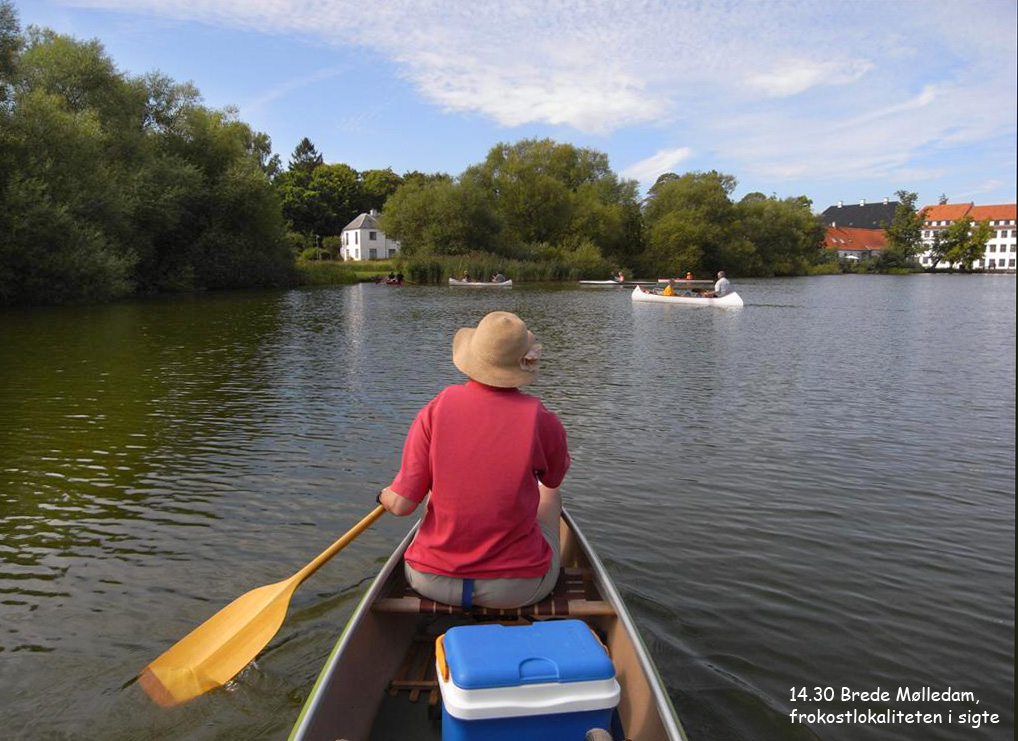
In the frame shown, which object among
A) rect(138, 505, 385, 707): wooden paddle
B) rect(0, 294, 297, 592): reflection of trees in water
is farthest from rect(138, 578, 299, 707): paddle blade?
rect(0, 294, 297, 592): reflection of trees in water

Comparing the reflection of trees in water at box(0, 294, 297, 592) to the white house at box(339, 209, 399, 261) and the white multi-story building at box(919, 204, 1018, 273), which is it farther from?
the white multi-story building at box(919, 204, 1018, 273)

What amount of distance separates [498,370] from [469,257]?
55756mm

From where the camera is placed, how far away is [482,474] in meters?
3.16

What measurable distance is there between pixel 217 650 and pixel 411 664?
3.98 ft

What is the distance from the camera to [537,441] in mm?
3209

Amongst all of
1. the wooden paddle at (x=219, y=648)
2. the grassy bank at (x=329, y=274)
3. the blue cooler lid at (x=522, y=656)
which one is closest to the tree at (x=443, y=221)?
the grassy bank at (x=329, y=274)

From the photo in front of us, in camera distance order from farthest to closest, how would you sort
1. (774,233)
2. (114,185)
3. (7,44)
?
1. (774,233)
2. (114,185)
3. (7,44)

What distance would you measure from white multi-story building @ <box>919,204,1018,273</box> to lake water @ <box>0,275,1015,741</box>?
133745 mm

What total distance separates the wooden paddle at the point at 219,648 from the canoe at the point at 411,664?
0.73 m

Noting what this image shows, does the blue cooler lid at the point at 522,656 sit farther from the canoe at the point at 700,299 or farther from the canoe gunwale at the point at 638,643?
the canoe at the point at 700,299

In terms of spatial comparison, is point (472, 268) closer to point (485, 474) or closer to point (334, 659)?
point (485, 474)

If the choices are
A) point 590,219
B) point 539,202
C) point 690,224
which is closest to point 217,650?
point 539,202

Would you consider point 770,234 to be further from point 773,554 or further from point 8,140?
point 773,554

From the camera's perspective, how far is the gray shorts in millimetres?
3344
